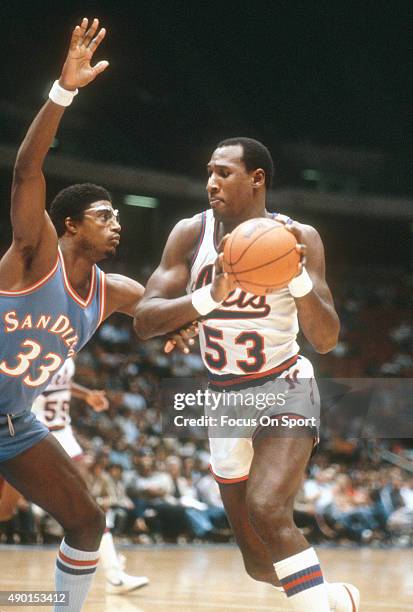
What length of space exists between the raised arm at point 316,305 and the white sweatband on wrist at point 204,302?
372 mm

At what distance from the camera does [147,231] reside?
70.4ft

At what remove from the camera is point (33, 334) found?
396 cm

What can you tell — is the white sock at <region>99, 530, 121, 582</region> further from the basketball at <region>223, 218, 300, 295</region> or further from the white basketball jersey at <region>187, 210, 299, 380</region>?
the basketball at <region>223, 218, 300, 295</region>

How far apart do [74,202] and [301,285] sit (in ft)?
4.49

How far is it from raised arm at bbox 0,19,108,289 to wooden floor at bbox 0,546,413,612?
2357mm

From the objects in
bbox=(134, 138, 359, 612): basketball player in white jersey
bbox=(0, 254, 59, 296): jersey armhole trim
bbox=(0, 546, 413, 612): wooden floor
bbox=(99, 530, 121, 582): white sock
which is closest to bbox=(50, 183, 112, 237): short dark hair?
bbox=(0, 254, 59, 296): jersey armhole trim

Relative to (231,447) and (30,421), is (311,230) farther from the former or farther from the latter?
(30,421)

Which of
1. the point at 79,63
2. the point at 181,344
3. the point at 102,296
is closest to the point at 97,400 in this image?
the point at 102,296

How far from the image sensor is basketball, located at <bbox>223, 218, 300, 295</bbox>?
3365 mm

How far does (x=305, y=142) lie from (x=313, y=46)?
8.76 ft

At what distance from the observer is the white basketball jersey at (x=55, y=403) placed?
23.7 ft

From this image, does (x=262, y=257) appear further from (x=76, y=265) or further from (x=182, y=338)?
(x=76, y=265)

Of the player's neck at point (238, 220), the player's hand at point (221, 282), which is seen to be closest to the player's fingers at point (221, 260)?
the player's hand at point (221, 282)

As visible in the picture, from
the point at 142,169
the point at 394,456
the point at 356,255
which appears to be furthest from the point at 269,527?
the point at 356,255
